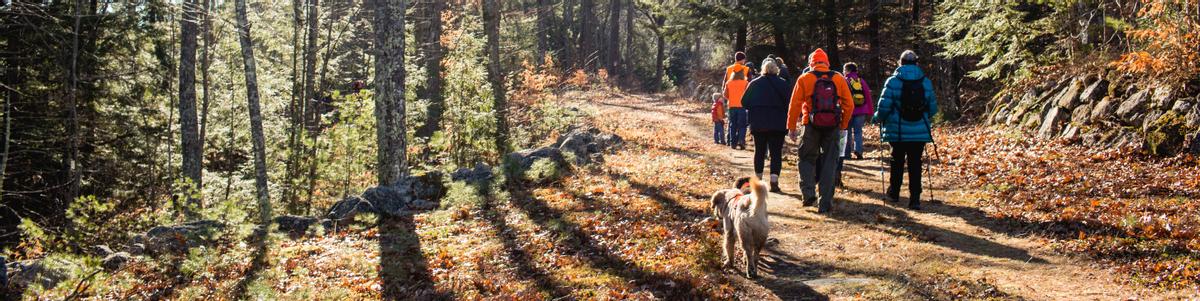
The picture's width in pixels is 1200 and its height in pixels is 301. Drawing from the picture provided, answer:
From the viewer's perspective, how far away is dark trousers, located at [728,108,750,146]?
14.8m

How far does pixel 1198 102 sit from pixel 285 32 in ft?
77.0

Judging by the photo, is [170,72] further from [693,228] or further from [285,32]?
[693,228]

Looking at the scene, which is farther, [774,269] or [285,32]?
[285,32]

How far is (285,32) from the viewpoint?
23844 mm

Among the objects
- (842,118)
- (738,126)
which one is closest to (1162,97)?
(842,118)

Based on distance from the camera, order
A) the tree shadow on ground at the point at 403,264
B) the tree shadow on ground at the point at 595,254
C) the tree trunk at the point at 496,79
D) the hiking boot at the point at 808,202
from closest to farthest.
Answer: the tree shadow on ground at the point at 595,254, the tree shadow on ground at the point at 403,264, the hiking boot at the point at 808,202, the tree trunk at the point at 496,79

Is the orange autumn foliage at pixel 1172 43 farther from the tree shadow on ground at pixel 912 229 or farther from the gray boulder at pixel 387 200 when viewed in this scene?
the gray boulder at pixel 387 200


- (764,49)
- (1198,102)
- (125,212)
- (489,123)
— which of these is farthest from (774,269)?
(764,49)

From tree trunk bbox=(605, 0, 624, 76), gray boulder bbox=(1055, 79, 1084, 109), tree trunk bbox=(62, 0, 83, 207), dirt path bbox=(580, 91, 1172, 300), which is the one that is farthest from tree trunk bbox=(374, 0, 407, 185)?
tree trunk bbox=(605, 0, 624, 76)

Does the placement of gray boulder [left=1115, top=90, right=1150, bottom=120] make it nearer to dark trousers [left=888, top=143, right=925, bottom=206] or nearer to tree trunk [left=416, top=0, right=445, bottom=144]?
dark trousers [left=888, top=143, right=925, bottom=206]

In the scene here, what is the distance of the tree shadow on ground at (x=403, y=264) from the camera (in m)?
7.41

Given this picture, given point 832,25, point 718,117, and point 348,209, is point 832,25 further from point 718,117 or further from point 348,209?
point 348,209

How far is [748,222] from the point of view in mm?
5969

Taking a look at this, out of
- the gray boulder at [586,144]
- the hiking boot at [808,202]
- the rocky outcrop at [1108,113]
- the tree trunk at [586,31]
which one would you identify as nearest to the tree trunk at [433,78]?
the gray boulder at [586,144]
